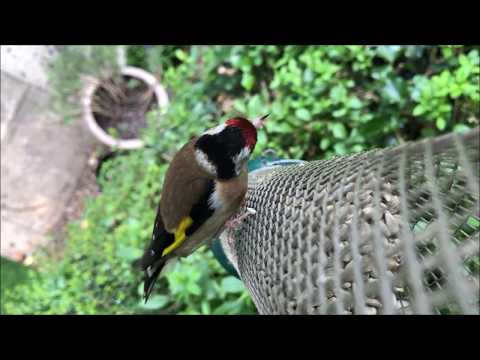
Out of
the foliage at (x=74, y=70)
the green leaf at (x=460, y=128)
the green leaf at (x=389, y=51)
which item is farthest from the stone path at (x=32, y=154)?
the green leaf at (x=460, y=128)

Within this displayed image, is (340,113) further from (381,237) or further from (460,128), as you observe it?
(381,237)

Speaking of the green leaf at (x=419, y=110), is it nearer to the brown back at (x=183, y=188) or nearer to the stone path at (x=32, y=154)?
the brown back at (x=183, y=188)

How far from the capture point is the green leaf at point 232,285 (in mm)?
1801

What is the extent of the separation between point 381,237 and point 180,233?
0.94 meters

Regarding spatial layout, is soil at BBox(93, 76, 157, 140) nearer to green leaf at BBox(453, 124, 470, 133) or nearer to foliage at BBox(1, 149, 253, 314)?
foliage at BBox(1, 149, 253, 314)

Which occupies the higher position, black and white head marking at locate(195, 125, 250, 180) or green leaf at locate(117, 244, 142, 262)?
black and white head marking at locate(195, 125, 250, 180)

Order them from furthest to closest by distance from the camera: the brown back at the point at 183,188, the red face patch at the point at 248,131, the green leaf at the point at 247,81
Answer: the green leaf at the point at 247,81 → the brown back at the point at 183,188 → the red face patch at the point at 248,131

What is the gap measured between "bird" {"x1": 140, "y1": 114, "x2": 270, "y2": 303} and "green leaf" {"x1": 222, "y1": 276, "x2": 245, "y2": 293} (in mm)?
238

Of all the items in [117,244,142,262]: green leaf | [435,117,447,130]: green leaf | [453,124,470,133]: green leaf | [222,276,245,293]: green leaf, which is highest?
[435,117,447,130]: green leaf

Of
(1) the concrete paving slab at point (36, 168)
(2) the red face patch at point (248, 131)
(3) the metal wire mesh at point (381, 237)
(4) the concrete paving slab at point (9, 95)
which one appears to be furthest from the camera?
(4) the concrete paving slab at point (9, 95)

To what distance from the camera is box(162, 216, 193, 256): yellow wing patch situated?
1.55 metres

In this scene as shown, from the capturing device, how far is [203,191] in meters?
1.52

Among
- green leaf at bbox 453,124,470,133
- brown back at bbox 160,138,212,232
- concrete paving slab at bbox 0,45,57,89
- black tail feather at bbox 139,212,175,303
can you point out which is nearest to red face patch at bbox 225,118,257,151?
brown back at bbox 160,138,212,232

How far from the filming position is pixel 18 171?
3.37 metres
